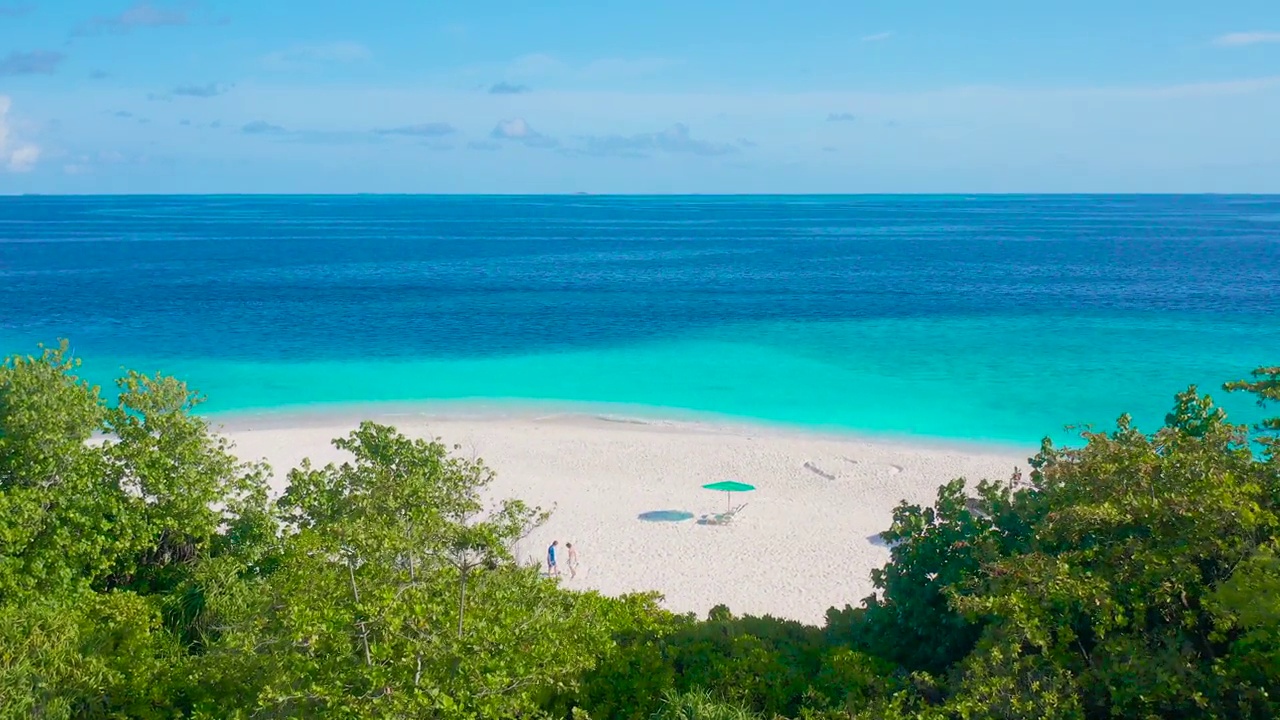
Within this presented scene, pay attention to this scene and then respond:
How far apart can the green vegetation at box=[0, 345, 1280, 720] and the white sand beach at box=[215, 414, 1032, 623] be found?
24.6 feet

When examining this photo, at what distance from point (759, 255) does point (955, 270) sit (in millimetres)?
23200

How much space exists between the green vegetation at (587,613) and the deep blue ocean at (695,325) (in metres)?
24.3

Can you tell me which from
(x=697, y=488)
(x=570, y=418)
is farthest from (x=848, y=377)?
(x=697, y=488)

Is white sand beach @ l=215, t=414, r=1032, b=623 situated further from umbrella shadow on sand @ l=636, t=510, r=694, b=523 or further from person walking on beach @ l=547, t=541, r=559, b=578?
person walking on beach @ l=547, t=541, r=559, b=578

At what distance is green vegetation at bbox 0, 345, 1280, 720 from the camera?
8539mm

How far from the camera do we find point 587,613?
449 inches

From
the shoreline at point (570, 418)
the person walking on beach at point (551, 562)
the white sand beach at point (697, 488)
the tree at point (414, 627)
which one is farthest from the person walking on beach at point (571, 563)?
the shoreline at point (570, 418)

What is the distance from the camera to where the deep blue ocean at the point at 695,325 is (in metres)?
40.2

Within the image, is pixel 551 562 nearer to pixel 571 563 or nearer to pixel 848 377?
pixel 571 563

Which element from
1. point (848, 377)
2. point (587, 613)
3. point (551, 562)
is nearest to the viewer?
point (587, 613)

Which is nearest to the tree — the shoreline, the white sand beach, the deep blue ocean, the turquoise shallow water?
the white sand beach

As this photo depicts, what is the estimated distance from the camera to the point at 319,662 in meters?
8.59

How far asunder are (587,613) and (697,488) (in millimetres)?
16177

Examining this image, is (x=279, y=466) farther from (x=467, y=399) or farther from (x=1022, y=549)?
(x=1022, y=549)
